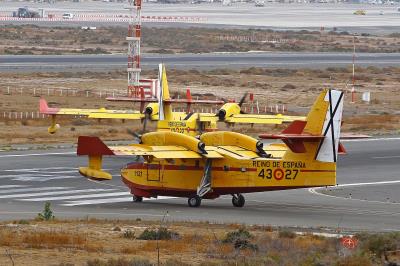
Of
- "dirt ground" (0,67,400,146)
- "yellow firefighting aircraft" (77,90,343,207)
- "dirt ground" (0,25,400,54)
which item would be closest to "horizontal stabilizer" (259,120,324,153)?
"yellow firefighting aircraft" (77,90,343,207)

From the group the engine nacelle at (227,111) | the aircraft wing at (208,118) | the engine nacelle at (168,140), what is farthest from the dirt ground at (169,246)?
the engine nacelle at (227,111)

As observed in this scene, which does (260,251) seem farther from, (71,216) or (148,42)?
(148,42)

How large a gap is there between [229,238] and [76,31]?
6272 inches

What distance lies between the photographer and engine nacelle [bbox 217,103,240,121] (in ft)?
207

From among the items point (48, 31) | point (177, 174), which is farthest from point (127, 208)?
point (48, 31)

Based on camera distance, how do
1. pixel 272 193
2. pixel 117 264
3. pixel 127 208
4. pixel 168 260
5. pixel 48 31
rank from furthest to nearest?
pixel 48 31
pixel 272 193
pixel 127 208
pixel 168 260
pixel 117 264

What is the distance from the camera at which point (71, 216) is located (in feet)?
140

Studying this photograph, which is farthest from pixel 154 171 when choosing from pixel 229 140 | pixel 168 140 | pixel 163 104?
pixel 163 104

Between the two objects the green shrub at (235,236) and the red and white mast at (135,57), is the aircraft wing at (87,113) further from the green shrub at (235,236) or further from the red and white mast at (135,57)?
the green shrub at (235,236)

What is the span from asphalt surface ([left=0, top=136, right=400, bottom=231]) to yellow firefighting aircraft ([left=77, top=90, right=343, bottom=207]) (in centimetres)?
93

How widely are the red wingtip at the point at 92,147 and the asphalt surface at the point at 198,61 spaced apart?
3016 inches

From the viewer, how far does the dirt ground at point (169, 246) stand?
29.0 m

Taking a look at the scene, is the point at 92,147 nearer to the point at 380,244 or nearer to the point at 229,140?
the point at 229,140

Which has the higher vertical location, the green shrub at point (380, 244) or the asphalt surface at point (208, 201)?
the green shrub at point (380, 244)
